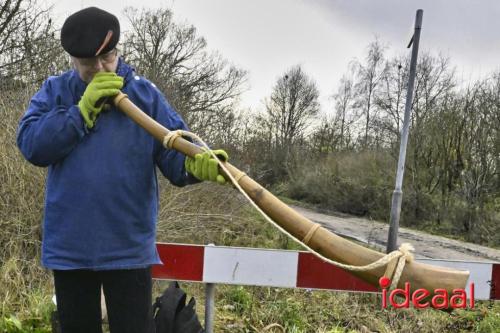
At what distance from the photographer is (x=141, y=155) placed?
173cm

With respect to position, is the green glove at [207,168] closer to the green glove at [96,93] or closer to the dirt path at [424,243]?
the green glove at [96,93]

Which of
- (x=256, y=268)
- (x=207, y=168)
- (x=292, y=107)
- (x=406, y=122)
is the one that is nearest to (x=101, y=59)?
(x=207, y=168)

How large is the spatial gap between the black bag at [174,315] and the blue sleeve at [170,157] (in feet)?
3.00

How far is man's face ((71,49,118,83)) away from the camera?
1655 millimetres

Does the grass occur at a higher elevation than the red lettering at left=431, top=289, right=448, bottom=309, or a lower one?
lower

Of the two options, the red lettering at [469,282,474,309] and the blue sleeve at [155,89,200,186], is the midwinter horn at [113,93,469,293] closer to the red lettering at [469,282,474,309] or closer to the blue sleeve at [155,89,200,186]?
the blue sleeve at [155,89,200,186]

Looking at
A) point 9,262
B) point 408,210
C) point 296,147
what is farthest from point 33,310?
point 296,147

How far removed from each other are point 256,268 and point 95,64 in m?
1.42

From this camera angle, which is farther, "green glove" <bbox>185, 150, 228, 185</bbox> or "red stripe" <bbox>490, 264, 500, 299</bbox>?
"red stripe" <bbox>490, 264, 500, 299</bbox>

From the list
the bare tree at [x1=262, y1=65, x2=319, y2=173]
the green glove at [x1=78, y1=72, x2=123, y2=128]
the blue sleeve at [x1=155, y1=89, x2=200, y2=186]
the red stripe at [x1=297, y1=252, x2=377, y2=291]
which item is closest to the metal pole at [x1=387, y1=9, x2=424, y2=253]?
the red stripe at [x1=297, y1=252, x2=377, y2=291]

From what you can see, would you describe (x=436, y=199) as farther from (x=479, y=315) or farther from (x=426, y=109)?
(x=479, y=315)

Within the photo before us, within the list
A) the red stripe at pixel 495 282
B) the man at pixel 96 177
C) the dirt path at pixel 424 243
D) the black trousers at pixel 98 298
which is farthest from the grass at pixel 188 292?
the dirt path at pixel 424 243

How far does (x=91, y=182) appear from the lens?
165 centimetres

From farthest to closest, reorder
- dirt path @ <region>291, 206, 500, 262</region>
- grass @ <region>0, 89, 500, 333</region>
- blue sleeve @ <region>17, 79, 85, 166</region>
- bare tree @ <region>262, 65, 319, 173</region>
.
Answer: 1. bare tree @ <region>262, 65, 319, 173</region>
2. dirt path @ <region>291, 206, 500, 262</region>
3. grass @ <region>0, 89, 500, 333</region>
4. blue sleeve @ <region>17, 79, 85, 166</region>
